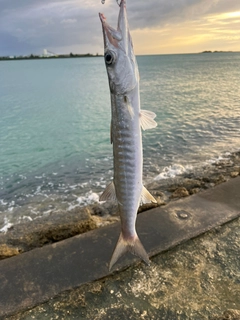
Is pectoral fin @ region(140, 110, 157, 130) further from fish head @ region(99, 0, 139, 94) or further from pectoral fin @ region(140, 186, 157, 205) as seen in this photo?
pectoral fin @ region(140, 186, 157, 205)

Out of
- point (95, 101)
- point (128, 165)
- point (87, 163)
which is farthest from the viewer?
point (95, 101)

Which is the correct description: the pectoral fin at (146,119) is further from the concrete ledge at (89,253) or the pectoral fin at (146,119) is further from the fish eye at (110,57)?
the concrete ledge at (89,253)

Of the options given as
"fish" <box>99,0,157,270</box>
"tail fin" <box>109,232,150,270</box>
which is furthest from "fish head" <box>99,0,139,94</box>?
"tail fin" <box>109,232,150,270</box>

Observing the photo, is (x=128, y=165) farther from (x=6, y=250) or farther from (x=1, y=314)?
(x=6, y=250)

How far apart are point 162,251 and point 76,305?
1.33m

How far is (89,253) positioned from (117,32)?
114 inches

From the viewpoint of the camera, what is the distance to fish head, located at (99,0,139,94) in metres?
2.30

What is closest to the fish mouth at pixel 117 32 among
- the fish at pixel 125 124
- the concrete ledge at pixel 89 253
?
the fish at pixel 125 124

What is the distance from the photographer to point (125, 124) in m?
2.60

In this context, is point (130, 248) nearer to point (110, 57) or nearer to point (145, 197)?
point (145, 197)

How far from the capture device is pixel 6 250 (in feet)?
14.8

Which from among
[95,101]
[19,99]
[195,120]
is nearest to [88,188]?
[195,120]

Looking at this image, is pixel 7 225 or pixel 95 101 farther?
pixel 95 101

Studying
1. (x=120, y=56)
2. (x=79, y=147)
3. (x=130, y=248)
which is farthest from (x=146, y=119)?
(x=79, y=147)
